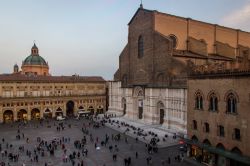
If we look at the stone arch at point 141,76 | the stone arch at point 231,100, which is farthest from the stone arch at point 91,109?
the stone arch at point 231,100

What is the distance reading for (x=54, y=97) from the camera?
188ft

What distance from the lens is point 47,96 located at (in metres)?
56.4

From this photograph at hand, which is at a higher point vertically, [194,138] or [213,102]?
[213,102]

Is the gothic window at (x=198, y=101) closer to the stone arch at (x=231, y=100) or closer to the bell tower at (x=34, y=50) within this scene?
the stone arch at (x=231, y=100)

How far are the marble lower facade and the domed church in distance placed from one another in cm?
2838

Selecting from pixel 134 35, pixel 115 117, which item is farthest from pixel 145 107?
pixel 134 35

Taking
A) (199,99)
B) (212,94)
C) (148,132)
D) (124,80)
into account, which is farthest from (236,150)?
(124,80)

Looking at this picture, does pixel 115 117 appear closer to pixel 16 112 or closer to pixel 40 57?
pixel 16 112

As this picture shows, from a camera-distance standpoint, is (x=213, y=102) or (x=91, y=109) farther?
(x=91, y=109)

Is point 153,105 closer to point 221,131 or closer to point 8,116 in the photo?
point 221,131

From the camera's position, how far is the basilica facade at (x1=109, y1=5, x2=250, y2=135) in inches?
1556

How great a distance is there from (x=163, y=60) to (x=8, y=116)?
34.0 metres

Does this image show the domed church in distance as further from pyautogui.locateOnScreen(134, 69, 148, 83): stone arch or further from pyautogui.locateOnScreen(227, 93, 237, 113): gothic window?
pyautogui.locateOnScreen(227, 93, 237, 113): gothic window

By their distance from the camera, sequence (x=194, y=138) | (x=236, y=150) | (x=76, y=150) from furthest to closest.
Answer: (x=76, y=150)
(x=194, y=138)
(x=236, y=150)
